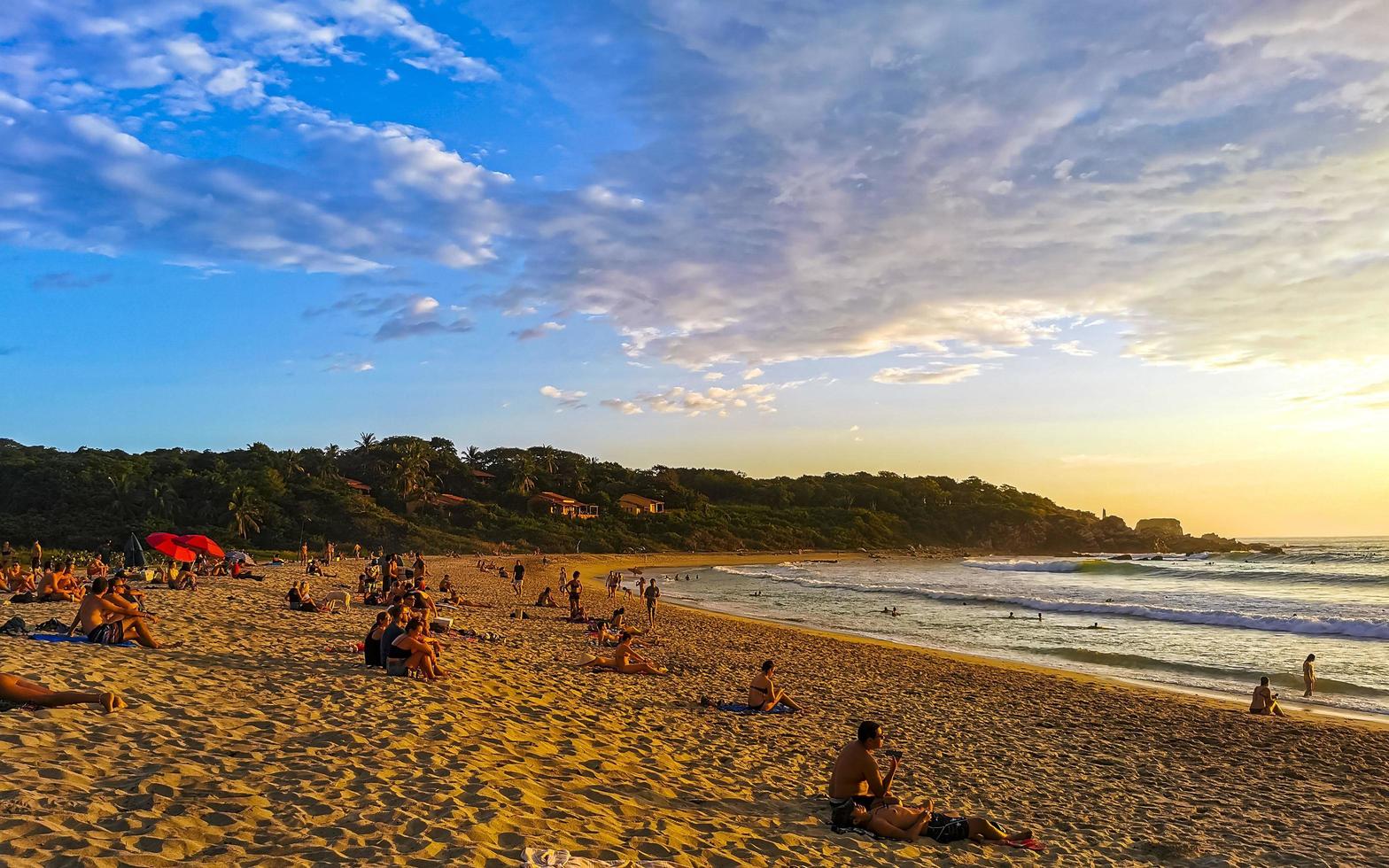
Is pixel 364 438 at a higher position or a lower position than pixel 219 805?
higher

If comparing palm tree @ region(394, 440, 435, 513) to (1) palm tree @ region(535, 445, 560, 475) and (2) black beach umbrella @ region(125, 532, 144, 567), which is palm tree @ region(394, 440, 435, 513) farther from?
(2) black beach umbrella @ region(125, 532, 144, 567)

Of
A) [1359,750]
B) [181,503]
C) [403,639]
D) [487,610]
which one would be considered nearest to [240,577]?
[487,610]

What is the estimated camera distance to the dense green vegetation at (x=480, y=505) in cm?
5484

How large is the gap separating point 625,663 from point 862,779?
6.93 metres

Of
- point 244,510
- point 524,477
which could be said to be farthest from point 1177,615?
point 524,477

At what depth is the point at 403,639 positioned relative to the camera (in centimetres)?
1039

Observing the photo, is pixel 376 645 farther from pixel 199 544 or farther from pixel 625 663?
pixel 199 544

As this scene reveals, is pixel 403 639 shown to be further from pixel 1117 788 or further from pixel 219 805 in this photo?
pixel 1117 788

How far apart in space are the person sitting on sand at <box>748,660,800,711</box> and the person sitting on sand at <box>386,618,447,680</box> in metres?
4.15

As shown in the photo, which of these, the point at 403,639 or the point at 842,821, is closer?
the point at 842,821

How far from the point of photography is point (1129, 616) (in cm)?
3297

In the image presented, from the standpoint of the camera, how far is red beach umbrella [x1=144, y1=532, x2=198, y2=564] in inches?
811

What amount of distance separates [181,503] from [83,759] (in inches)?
2326

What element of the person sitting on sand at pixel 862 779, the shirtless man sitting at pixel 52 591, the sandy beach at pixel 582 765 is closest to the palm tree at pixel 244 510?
the shirtless man sitting at pixel 52 591
